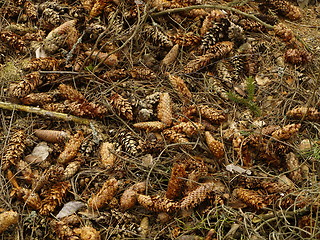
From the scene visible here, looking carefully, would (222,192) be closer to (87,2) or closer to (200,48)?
(200,48)

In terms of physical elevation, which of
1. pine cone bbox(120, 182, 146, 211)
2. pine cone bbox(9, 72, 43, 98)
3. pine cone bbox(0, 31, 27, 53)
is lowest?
pine cone bbox(120, 182, 146, 211)

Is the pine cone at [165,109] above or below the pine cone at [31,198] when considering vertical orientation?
above

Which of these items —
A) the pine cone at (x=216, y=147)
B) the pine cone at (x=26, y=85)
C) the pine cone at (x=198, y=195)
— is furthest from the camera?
the pine cone at (x=26, y=85)

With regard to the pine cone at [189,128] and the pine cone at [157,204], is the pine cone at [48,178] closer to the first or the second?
the pine cone at [157,204]

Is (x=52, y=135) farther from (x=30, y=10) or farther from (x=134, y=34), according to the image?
(x=30, y=10)

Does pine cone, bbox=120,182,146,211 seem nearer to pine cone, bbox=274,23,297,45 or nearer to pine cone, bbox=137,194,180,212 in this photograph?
pine cone, bbox=137,194,180,212

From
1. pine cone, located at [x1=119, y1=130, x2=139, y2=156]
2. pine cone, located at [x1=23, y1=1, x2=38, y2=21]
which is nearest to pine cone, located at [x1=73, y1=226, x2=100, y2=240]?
pine cone, located at [x1=119, y1=130, x2=139, y2=156]

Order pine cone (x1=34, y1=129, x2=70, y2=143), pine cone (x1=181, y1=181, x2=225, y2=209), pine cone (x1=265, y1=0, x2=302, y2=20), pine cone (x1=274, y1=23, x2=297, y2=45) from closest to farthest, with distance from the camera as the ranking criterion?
pine cone (x1=181, y1=181, x2=225, y2=209) < pine cone (x1=34, y1=129, x2=70, y2=143) < pine cone (x1=274, y1=23, x2=297, y2=45) < pine cone (x1=265, y1=0, x2=302, y2=20)

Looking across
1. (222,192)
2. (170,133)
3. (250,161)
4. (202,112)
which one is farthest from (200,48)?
(222,192)

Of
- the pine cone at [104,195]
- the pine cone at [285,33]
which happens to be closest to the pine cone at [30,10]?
the pine cone at [104,195]
